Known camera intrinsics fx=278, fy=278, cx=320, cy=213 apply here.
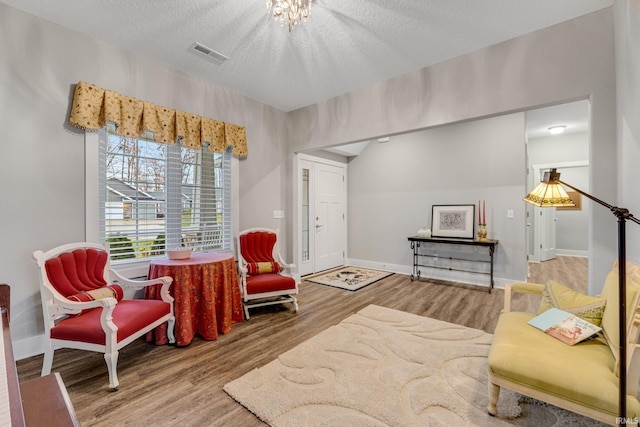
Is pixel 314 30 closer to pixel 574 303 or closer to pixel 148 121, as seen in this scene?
pixel 148 121

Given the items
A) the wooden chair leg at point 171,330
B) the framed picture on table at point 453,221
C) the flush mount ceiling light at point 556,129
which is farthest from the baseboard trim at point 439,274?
the wooden chair leg at point 171,330

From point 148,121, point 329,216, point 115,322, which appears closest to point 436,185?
point 329,216

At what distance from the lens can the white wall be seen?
170 inches

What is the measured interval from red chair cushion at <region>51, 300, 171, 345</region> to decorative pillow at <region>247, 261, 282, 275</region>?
1168mm

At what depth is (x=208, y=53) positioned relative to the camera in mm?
2887

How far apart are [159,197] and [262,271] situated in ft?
4.80

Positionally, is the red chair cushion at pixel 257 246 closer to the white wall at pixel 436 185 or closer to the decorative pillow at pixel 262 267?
the decorative pillow at pixel 262 267

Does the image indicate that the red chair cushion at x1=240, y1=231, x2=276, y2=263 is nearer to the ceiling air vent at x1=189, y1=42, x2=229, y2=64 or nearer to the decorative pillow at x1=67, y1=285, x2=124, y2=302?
the decorative pillow at x1=67, y1=285, x2=124, y2=302

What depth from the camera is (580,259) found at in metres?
6.57

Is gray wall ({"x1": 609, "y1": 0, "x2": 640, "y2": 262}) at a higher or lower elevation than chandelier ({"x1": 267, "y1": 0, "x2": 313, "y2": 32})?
lower

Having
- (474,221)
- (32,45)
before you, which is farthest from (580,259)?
(32,45)

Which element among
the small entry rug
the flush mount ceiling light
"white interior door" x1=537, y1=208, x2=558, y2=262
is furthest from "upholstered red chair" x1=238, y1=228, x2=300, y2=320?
"white interior door" x1=537, y1=208, x2=558, y2=262

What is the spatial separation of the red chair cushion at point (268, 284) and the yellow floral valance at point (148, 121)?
1684 mm

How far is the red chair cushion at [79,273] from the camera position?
2.19m
